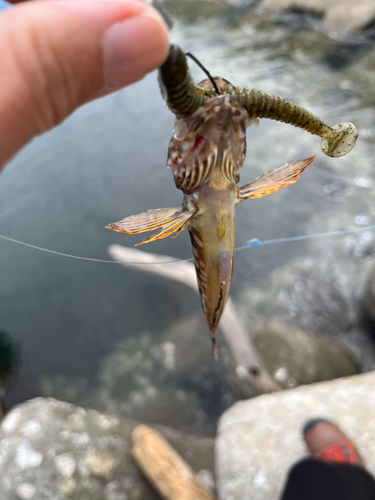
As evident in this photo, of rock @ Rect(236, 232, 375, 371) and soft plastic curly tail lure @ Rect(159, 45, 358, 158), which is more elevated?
soft plastic curly tail lure @ Rect(159, 45, 358, 158)

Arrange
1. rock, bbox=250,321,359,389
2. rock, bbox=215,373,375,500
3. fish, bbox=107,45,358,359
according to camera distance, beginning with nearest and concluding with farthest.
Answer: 1. fish, bbox=107,45,358,359
2. rock, bbox=215,373,375,500
3. rock, bbox=250,321,359,389

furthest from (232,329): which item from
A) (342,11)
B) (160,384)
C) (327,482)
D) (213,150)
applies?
(342,11)

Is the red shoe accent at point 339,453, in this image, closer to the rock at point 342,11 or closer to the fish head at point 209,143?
the fish head at point 209,143

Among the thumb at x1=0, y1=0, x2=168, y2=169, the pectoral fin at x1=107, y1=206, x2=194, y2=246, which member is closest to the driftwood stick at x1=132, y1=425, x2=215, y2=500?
the pectoral fin at x1=107, y1=206, x2=194, y2=246

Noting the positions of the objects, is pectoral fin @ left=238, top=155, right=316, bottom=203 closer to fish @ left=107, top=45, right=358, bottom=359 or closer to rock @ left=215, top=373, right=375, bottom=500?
fish @ left=107, top=45, right=358, bottom=359

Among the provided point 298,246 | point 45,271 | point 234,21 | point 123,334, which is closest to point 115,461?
point 123,334
